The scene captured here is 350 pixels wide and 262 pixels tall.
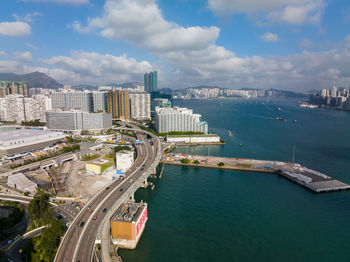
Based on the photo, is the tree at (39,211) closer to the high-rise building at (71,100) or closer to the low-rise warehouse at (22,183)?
the low-rise warehouse at (22,183)

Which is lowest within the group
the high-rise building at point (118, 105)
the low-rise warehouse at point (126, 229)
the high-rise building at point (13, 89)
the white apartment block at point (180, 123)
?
the low-rise warehouse at point (126, 229)

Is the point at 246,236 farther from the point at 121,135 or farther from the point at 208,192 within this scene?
the point at 121,135

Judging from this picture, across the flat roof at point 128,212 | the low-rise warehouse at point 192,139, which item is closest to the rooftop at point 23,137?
the low-rise warehouse at point 192,139

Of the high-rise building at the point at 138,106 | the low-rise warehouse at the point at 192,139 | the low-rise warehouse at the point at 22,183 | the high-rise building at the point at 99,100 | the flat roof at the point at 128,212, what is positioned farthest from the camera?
the high-rise building at the point at 138,106

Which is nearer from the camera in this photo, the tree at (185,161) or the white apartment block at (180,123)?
the tree at (185,161)

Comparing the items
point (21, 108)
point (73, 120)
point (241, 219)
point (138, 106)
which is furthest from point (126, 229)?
point (138, 106)

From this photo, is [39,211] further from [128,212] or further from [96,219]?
[128,212]
